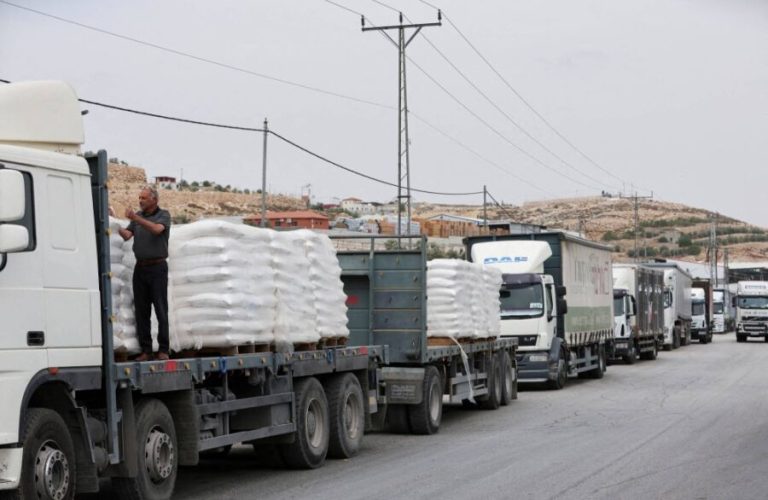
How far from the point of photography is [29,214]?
29.3ft

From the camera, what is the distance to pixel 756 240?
178 m

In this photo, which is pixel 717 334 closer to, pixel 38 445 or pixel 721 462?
pixel 721 462

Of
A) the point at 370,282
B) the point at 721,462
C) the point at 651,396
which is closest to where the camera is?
the point at 721,462

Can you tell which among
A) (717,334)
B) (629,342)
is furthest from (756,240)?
(629,342)

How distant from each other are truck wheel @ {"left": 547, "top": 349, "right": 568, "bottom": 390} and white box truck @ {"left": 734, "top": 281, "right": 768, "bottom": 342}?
3615cm

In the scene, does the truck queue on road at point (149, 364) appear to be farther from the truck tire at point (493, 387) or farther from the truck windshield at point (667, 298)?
the truck windshield at point (667, 298)

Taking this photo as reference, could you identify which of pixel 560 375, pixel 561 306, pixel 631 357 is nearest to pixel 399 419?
pixel 561 306

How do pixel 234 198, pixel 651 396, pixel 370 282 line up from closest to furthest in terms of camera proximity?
pixel 370 282
pixel 651 396
pixel 234 198

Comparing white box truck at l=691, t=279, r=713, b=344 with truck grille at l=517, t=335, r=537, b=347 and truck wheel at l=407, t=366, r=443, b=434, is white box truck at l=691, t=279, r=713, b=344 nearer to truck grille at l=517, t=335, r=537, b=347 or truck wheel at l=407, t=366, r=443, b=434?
truck grille at l=517, t=335, r=537, b=347

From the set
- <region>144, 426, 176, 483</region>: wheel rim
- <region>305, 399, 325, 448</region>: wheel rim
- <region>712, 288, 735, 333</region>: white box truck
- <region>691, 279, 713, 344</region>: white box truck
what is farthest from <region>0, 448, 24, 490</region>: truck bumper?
<region>712, 288, 735, 333</region>: white box truck

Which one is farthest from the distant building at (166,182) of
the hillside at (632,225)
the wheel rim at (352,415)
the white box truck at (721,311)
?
the wheel rim at (352,415)

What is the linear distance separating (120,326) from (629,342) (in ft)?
105

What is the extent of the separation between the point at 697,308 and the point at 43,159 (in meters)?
57.0

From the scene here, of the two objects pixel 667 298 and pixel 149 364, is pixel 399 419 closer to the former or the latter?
pixel 149 364
